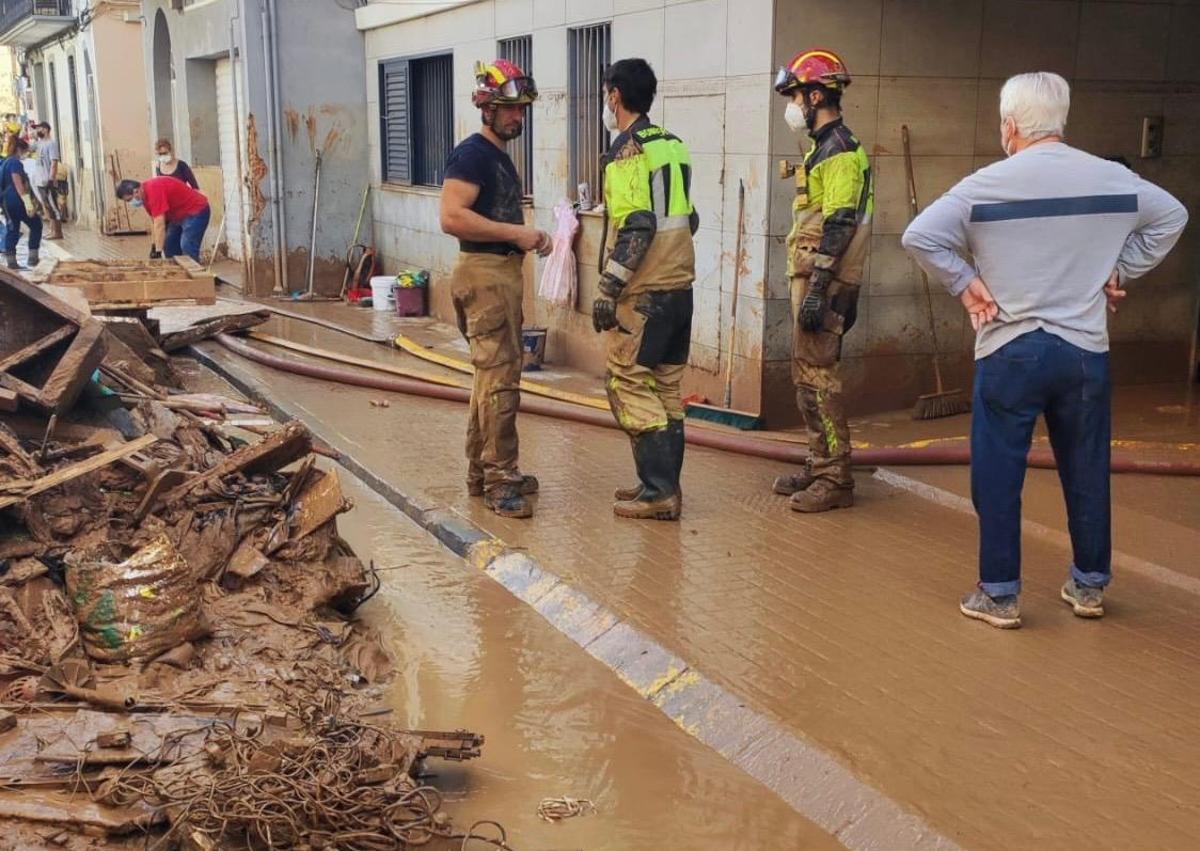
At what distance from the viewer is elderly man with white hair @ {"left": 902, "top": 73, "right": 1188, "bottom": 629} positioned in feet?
14.7

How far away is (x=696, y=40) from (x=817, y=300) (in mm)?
3229

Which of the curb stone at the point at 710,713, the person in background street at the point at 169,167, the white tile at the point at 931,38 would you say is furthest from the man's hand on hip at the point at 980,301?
the person in background street at the point at 169,167

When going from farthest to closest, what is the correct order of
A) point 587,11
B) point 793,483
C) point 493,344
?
1. point 587,11
2. point 793,483
3. point 493,344

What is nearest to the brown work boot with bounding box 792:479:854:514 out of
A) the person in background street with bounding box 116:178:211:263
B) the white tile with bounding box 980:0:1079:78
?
the white tile with bounding box 980:0:1079:78

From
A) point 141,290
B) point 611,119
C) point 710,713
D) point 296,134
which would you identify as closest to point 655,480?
point 611,119

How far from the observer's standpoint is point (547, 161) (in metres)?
11.1

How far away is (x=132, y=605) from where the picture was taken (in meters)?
4.60

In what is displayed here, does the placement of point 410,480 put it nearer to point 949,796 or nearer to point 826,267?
point 826,267

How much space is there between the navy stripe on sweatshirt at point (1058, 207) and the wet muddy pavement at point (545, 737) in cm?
215

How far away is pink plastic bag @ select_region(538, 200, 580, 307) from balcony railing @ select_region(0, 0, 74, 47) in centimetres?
2293

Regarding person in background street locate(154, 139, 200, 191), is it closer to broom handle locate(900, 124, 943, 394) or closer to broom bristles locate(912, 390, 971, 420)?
broom handle locate(900, 124, 943, 394)

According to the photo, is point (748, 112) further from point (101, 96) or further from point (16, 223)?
point (101, 96)

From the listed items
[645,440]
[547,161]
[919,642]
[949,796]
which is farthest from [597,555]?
[547,161]

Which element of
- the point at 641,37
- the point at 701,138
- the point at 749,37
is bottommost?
the point at 701,138
